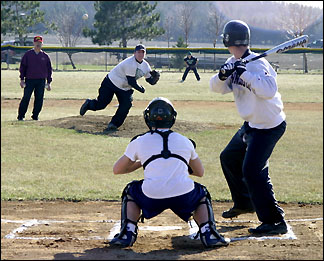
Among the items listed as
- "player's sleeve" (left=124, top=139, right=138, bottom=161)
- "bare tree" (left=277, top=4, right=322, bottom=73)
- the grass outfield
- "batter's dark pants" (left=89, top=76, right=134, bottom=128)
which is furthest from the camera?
"bare tree" (left=277, top=4, right=322, bottom=73)

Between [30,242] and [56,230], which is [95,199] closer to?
[56,230]

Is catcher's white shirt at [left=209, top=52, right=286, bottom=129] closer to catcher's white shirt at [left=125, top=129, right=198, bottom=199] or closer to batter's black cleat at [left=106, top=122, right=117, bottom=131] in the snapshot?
catcher's white shirt at [left=125, top=129, right=198, bottom=199]

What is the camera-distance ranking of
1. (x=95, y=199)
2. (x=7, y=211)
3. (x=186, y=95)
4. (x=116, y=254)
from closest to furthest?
(x=116, y=254), (x=7, y=211), (x=95, y=199), (x=186, y=95)

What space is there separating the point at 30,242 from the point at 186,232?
154 centimetres

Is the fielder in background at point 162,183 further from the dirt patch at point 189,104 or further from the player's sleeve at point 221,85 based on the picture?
the dirt patch at point 189,104

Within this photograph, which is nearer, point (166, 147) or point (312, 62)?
point (166, 147)

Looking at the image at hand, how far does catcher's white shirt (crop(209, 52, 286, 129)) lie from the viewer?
18.9 feet

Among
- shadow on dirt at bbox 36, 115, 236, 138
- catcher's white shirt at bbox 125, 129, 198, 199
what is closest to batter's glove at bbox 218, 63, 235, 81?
catcher's white shirt at bbox 125, 129, 198, 199

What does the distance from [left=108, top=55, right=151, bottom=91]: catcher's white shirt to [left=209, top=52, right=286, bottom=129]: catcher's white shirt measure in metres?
7.00

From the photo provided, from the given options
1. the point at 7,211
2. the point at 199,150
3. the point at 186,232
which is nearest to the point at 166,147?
the point at 186,232

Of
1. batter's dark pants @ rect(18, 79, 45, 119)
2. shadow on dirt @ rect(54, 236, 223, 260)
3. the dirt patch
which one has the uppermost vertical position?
batter's dark pants @ rect(18, 79, 45, 119)

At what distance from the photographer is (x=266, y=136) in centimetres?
609

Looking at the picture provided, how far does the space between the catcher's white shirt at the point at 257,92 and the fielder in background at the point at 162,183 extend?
2.60 feet

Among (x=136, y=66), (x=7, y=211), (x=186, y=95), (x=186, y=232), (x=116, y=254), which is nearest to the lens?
(x=116, y=254)
